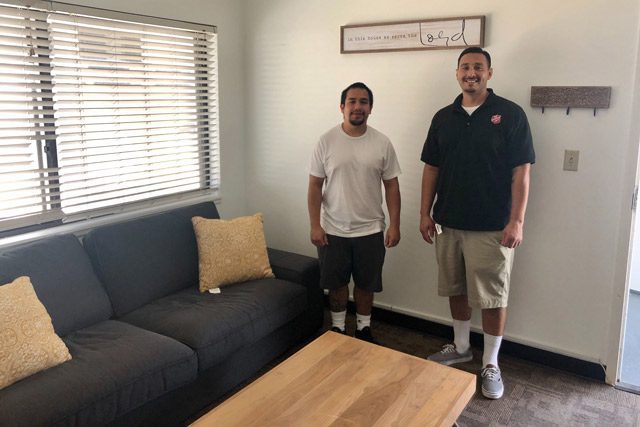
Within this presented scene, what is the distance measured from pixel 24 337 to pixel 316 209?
1.54 m

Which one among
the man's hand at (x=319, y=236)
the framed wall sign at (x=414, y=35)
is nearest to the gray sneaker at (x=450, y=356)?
the man's hand at (x=319, y=236)

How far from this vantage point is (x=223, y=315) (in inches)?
103

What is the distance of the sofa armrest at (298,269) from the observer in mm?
3160

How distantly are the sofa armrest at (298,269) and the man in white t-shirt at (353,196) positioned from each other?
0.13 meters

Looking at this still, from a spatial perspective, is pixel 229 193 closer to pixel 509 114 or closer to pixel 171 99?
pixel 171 99

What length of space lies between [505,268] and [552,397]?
2.19 ft

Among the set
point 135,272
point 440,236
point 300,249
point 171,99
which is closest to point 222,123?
point 171,99

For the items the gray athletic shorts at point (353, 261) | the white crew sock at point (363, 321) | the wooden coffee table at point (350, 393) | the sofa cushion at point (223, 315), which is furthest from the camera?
the white crew sock at point (363, 321)

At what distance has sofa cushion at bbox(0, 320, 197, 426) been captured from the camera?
6.18ft

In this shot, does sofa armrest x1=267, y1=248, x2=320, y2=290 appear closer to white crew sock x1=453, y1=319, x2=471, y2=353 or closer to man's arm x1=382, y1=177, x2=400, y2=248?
man's arm x1=382, y1=177, x2=400, y2=248

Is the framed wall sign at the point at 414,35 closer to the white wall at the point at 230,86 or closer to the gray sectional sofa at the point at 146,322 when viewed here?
the white wall at the point at 230,86

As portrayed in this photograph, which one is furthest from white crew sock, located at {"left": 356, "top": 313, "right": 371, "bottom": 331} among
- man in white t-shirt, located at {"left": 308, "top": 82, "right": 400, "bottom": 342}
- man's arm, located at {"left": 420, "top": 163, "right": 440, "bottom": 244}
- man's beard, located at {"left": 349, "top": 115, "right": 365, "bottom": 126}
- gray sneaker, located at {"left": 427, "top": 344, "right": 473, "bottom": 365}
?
man's beard, located at {"left": 349, "top": 115, "right": 365, "bottom": 126}

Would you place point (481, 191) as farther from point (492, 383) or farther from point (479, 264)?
point (492, 383)

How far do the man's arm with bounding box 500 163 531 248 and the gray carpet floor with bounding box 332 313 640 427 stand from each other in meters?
0.75
